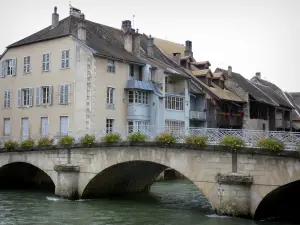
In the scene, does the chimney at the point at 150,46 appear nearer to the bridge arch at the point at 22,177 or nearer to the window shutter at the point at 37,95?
the window shutter at the point at 37,95

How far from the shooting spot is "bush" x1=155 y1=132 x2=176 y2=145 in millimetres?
21688

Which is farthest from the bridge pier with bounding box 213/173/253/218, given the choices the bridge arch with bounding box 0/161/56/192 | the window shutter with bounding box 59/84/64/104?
the window shutter with bounding box 59/84/64/104

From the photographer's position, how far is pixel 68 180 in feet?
83.8

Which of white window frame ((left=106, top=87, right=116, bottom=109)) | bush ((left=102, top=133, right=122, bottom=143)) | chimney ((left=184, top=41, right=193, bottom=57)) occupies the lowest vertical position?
bush ((left=102, top=133, right=122, bottom=143))

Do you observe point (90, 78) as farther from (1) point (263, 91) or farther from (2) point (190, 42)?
(1) point (263, 91)

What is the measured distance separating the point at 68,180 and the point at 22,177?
985cm

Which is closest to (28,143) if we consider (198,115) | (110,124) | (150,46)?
(110,124)

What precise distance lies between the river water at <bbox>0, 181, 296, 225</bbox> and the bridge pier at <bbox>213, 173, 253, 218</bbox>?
43cm

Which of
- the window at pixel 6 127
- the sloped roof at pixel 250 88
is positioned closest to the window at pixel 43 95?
the window at pixel 6 127

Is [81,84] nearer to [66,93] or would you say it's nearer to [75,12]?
[66,93]

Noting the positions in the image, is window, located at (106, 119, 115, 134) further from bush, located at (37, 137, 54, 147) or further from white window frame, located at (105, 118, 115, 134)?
bush, located at (37, 137, 54, 147)

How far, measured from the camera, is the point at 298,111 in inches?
2219

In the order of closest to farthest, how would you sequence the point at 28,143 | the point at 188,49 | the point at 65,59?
the point at 28,143
the point at 65,59
the point at 188,49

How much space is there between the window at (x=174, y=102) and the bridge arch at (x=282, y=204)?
1634 centimetres
